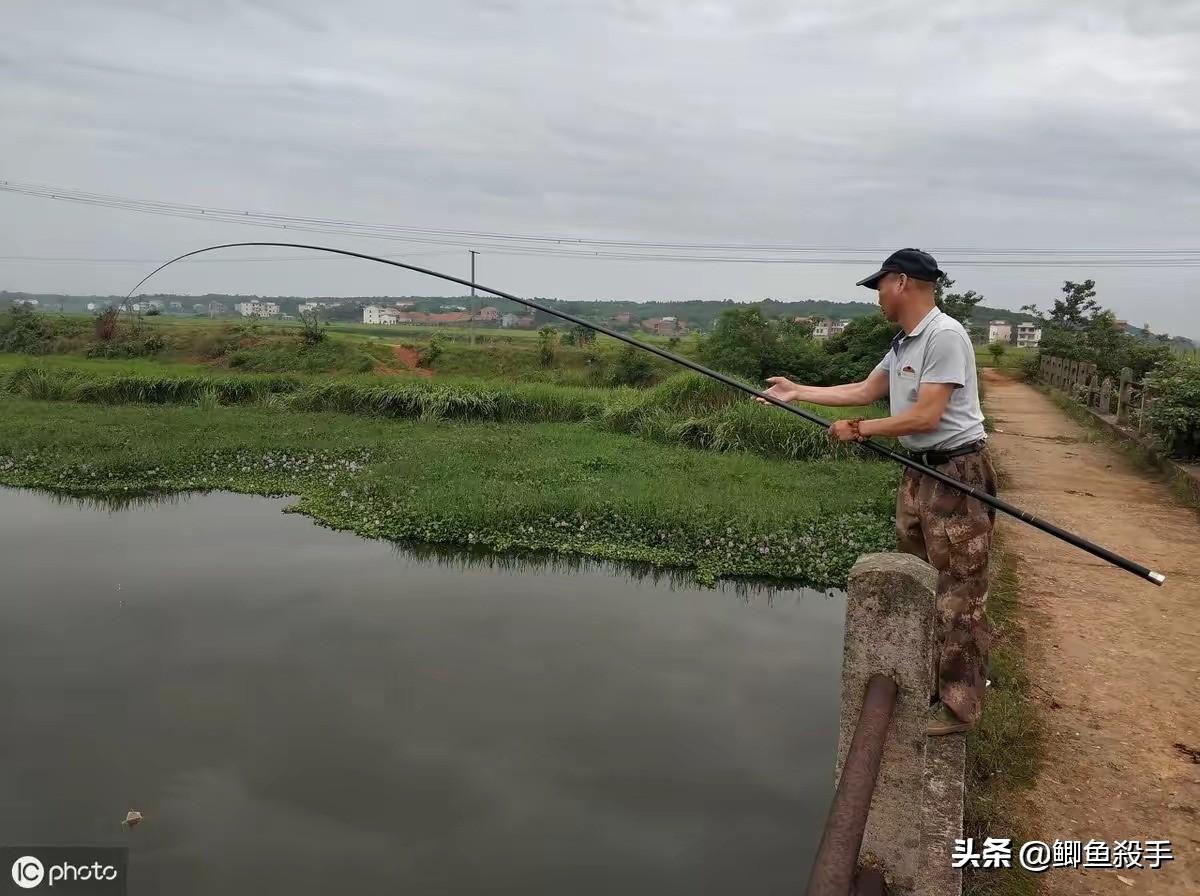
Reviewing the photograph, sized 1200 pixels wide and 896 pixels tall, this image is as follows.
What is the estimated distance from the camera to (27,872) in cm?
354

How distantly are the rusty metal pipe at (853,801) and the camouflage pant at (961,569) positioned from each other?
1235 millimetres

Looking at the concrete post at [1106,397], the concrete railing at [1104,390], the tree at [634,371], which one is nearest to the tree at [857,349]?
the concrete post at [1106,397]

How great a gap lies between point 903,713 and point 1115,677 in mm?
3157

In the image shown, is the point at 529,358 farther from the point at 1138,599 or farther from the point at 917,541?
the point at 917,541

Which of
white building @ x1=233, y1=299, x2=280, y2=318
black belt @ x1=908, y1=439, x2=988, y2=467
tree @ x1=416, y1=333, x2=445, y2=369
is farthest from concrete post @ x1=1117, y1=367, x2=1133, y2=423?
white building @ x1=233, y1=299, x2=280, y2=318

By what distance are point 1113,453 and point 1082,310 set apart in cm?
3238

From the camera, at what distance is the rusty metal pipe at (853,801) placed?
1450mm

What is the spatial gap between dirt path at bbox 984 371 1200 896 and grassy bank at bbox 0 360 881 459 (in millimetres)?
4063

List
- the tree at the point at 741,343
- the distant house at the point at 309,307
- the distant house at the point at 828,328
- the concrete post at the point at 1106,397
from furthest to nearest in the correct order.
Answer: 1. the distant house at the point at 309,307
2. the distant house at the point at 828,328
3. the tree at the point at 741,343
4. the concrete post at the point at 1106,397

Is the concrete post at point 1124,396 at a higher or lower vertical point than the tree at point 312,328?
lower

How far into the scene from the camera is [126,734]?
453 centimetres

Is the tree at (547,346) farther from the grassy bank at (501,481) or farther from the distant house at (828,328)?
the grassy bank at (501,481)

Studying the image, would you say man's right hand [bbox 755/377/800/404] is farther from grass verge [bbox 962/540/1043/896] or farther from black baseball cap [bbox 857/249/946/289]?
grass verge [bbox 962/540/1043/896]

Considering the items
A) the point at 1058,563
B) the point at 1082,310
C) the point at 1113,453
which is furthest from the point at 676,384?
the point at 1082,310
